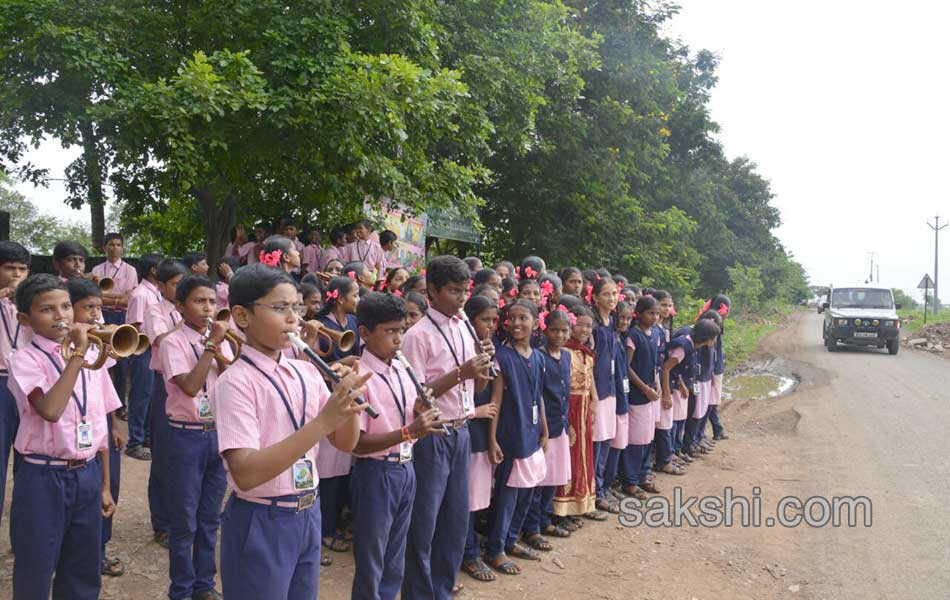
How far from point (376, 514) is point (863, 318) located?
1915 cm

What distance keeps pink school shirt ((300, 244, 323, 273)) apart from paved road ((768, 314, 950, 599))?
6.05 metres

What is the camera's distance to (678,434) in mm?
7969

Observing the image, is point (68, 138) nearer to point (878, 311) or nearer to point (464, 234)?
point (464, 234)

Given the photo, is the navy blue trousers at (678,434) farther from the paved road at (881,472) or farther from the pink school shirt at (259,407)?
the pink school shirt at (259,407)

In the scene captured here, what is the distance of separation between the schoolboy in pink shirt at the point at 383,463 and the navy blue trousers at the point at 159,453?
1.36 meters

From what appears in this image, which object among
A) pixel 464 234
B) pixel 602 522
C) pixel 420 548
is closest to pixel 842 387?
pixel 464 234

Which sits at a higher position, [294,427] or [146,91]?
[146,91]

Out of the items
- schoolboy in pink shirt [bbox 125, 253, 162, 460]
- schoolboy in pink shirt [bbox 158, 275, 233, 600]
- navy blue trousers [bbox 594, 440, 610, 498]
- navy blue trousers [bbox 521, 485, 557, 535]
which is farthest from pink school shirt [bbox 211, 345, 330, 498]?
schoolboy in pink shirt [bbox 125, 253, 162, 460]

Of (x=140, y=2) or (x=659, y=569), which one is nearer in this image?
(x=659, y=569)

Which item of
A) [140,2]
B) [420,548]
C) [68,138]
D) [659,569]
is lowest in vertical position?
[659,569]

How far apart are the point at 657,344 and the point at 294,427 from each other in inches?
197

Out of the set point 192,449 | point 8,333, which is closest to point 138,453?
point 8,333

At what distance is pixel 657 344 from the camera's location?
700 centimetres

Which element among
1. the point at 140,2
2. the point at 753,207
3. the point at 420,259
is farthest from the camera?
the point at 753,207
